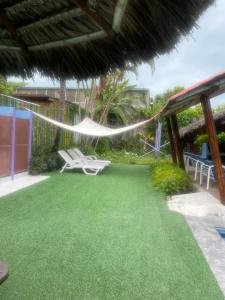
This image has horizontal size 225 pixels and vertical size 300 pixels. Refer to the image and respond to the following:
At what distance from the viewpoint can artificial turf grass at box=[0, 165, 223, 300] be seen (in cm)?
311

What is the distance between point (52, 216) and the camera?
18.5ft

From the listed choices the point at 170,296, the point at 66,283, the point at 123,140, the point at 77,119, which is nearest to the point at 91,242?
the point at 66,283

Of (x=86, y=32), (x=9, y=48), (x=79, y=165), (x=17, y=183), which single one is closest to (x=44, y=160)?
(x=79, y=165)

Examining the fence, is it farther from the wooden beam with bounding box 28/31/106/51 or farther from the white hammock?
the wooden beam with bounding box 28/31/106/51

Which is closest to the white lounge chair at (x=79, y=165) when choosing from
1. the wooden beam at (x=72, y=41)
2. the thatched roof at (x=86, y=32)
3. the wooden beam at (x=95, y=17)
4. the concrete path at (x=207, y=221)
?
the concrete path at (x=207, y=221)

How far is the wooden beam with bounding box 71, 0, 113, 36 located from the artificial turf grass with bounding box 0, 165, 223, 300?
7.33 feet

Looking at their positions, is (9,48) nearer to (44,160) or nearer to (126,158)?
(44,160)

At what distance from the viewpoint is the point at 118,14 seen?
1.75 meters

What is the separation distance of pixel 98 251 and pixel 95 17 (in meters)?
2.96

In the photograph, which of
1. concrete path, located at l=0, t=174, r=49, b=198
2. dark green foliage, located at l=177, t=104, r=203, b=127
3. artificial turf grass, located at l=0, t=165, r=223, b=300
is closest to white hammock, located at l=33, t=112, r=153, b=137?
concrete path, located at l=0, t=174, r=49, b=198

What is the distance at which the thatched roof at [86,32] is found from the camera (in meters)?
1.69

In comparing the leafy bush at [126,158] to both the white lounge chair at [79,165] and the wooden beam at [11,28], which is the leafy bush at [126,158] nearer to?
the white lounge chair at [79,165]

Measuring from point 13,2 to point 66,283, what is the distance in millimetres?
2451

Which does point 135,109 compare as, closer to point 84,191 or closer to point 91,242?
point 84,191
